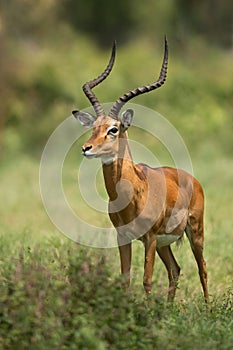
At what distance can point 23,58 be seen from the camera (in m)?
23.2

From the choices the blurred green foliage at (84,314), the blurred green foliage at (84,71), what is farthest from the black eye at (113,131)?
the blurred green foliage at (84,71)

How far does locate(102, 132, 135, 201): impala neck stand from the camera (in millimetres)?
7129

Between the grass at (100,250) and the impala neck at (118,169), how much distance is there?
2.24 feet

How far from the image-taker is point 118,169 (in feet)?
23.5

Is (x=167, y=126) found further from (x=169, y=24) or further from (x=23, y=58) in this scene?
(x=169, y=24)

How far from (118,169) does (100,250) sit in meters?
1.33

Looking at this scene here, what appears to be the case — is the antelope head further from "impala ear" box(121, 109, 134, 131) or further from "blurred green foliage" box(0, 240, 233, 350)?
"blurred green foliage" box(0, 240, 233, 350)

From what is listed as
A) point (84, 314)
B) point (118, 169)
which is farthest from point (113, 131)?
point (84, 314)

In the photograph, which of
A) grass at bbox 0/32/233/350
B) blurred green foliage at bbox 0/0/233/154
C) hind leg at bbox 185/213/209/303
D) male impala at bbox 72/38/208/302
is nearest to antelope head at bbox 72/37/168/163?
male impala at bbox 72/38/208/302

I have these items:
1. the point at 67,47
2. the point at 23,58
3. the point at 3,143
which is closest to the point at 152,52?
the point at 67,47

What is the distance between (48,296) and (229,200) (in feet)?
31.8

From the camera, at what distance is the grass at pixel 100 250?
17.9 ft

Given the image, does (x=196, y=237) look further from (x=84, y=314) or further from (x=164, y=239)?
(x=84, y=314)

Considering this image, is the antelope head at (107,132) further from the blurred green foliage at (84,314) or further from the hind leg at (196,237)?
the hind leg at (196,237)
